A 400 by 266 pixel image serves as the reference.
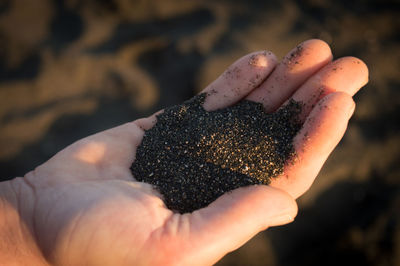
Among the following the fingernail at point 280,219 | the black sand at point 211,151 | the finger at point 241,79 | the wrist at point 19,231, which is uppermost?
the finger at point 241,79

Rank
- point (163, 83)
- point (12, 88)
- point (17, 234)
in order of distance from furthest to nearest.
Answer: point (163, 83), point (12, 88), point (17, 234)

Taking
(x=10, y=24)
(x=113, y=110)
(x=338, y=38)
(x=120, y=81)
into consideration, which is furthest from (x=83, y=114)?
(x=338, y=38)

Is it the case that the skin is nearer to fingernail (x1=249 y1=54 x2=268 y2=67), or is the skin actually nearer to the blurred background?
fingernail (x1=249 y1=54 x2=268 y2=67)

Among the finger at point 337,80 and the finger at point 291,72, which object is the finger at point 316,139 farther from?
the finger at point 291,72

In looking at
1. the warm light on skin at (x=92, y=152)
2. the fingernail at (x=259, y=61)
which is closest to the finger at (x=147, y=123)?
the warm light on skin at (x=92, y=152)

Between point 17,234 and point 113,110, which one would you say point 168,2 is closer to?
point 113,110
